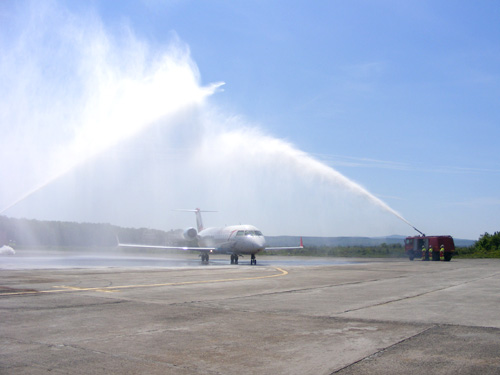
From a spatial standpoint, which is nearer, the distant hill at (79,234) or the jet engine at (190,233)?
the jet engine at (190,233)

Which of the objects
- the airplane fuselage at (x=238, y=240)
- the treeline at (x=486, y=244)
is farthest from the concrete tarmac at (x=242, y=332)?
the treeline at (x=486, y=244)

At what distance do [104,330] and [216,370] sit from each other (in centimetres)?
326

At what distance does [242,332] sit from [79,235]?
76.0m

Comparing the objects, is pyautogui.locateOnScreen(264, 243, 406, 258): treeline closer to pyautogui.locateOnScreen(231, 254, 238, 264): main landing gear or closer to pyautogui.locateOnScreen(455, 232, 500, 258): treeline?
pyautogui.locateOnScreen(455, 232, 500, 258): treeline

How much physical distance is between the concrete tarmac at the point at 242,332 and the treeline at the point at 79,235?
55.9m

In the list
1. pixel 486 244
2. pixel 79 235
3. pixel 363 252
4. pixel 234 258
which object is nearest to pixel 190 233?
pixel 234 258

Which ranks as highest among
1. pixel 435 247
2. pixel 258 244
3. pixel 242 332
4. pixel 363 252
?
pixel 258 244

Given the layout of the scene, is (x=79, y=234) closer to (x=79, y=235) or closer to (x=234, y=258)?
(x=79, y=235)

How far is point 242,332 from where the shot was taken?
27.9 ft

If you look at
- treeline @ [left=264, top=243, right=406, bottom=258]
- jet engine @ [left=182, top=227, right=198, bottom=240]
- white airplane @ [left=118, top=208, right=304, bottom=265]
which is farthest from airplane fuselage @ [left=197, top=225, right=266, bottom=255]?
treeline @ [left=264, top=243, right=406, bottom=258]

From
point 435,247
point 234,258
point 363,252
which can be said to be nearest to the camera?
point 234,258

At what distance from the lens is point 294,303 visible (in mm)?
12531

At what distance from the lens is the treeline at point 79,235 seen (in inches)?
2840

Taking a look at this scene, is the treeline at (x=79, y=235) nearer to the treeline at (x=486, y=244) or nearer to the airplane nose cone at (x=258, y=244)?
the airplane nose cone at (x=258, y=244)
